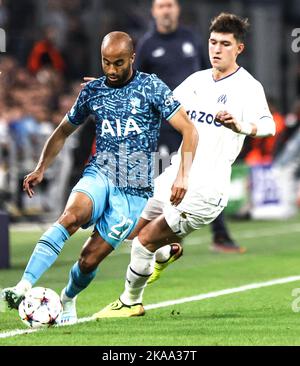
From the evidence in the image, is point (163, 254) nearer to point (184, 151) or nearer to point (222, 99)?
point (222, 99)

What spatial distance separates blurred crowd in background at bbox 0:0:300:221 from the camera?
2062cm

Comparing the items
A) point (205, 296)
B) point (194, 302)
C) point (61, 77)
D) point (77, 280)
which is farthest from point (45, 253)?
point (61, 77)

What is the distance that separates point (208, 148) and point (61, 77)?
558 inches

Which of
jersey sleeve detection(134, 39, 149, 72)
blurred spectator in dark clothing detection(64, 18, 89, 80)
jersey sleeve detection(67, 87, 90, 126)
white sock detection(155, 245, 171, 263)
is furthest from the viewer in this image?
blurred spectator in dark clothing detection(64, 18, 89, 80)

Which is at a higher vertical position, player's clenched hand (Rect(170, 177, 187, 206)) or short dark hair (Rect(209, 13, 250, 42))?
short dark hair (Rect(209, 13, 250, 42))

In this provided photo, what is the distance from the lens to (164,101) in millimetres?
9125

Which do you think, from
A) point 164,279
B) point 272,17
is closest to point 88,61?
point 272,17

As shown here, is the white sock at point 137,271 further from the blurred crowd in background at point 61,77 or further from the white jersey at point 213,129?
the blurred crowd in background at point 61,77

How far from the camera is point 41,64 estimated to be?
2320cm

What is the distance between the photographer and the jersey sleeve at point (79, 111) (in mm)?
9312

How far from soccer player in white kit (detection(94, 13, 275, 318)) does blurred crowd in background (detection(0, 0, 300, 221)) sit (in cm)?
891

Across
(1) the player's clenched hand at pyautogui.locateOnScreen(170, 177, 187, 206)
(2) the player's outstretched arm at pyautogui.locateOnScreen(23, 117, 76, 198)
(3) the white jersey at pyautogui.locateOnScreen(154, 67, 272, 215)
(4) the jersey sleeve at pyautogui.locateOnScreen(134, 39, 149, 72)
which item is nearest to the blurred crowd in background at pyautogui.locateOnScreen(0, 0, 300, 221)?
(4) the jersey sleeve at pyautogui.locateOnScreen(134, 39, 149, 72)

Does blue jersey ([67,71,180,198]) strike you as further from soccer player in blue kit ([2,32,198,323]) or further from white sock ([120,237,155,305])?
white sock ([120,237,155,305])

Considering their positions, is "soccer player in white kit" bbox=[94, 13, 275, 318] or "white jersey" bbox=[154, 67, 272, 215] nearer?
"soccer player in white kit" bbox=[94, 13, 275, 318]
